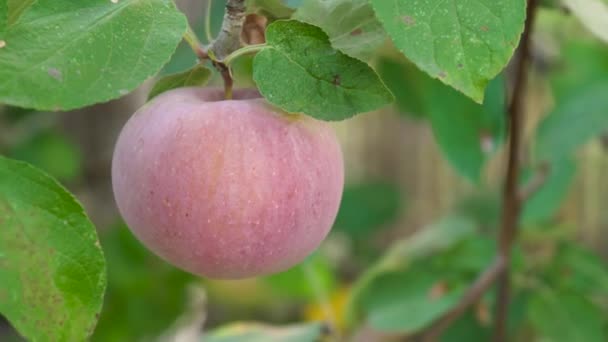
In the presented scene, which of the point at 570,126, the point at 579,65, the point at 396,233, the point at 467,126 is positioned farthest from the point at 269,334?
the point at 396,233

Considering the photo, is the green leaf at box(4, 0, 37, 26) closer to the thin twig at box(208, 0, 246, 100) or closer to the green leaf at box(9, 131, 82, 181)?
the thin twig at box(208, 0, 246, 100)

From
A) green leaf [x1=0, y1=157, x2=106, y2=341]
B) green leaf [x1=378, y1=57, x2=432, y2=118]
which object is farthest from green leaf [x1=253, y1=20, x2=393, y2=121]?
green leaf [x1=378, y1=57, x2=432, y2=118]

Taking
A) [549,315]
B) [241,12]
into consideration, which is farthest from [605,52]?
[241,12]

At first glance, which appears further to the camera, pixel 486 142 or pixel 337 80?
pixel 486 142

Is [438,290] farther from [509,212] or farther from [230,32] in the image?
[230,32]

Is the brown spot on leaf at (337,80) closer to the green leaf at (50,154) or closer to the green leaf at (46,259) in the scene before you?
the green leaf at (46,259)

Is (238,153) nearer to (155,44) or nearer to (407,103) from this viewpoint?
(155,44)
